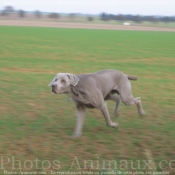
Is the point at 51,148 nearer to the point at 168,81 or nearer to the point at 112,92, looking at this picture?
the point at 112,92

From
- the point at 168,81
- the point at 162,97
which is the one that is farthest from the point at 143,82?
the point at 162,97

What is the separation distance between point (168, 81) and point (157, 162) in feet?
27.3

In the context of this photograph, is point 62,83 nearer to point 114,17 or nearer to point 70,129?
point 70,129

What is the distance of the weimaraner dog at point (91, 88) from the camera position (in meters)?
6.88

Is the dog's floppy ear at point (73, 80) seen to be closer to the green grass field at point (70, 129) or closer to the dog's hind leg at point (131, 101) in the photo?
the green grass field at point (70, 129)

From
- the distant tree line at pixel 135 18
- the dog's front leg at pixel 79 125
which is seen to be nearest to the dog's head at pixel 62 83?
the dog's front leg at pixel 79 125

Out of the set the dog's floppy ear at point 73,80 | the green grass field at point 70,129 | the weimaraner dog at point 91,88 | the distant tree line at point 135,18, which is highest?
the dog's floppy ear at point 73,80

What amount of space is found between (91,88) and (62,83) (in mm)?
714

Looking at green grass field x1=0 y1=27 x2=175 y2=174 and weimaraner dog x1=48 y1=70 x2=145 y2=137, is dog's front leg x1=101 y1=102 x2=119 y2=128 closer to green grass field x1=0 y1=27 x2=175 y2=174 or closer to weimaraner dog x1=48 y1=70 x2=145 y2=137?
weimaraner dog x1=48 y1=70 x2=145 y2=137

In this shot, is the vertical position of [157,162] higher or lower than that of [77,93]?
lower

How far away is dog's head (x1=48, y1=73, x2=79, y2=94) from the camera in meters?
6.72

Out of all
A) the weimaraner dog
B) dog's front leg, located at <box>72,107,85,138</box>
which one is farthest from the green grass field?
the weimaraner dog

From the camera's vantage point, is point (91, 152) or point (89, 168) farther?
point (91, 152)

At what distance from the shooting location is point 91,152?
658cm
